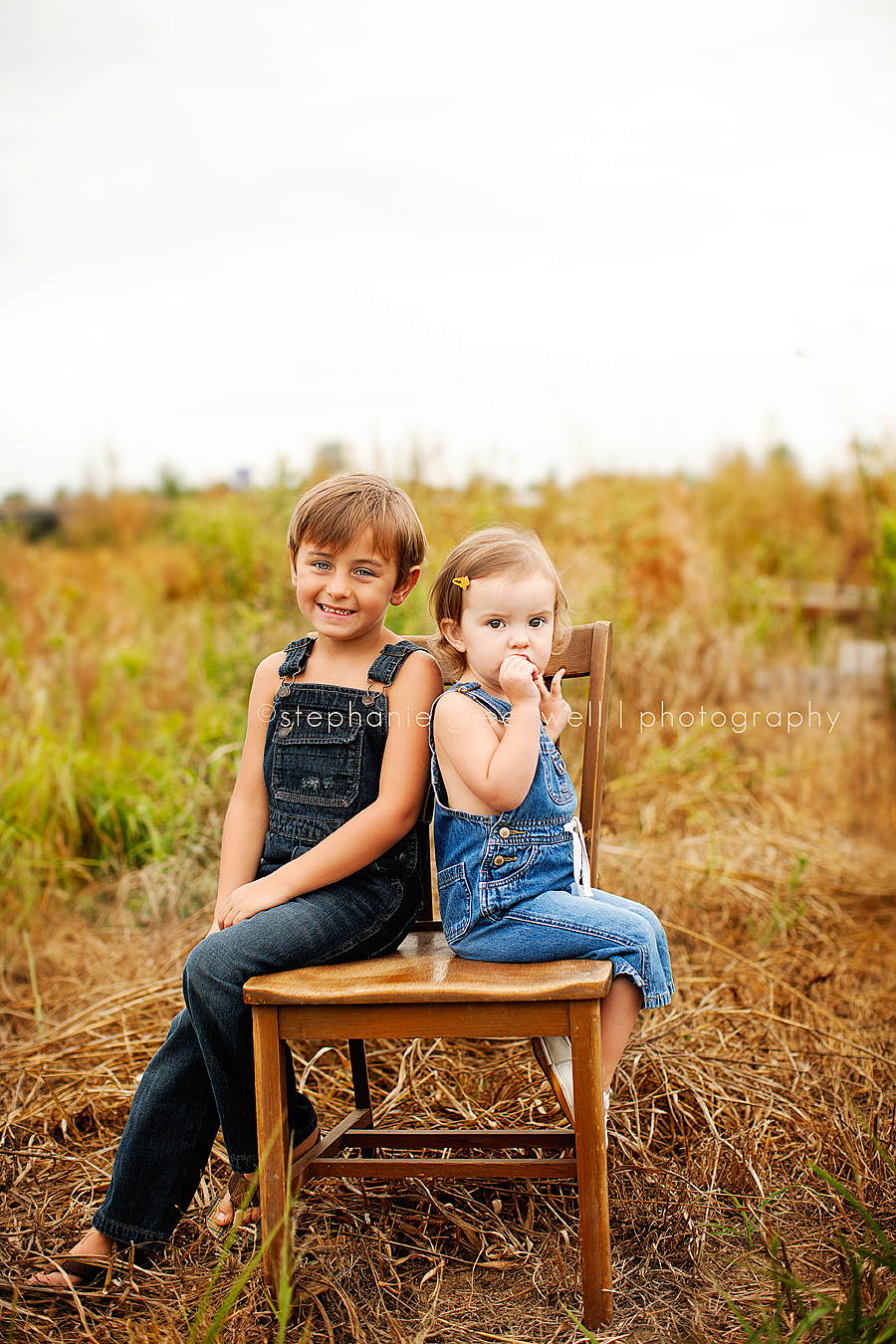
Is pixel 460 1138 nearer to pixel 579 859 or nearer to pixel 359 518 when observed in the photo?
pixel 579 859

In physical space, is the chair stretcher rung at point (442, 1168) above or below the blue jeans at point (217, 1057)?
below

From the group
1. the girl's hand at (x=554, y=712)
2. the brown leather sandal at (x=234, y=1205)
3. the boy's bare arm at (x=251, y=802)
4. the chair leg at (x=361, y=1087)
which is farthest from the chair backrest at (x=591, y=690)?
the brown leather sandal at (x=234, y=1205)

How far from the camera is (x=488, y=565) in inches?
64.2

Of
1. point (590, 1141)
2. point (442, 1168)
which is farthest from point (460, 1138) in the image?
point (590, 1141)

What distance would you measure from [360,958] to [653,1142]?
0.79 metres

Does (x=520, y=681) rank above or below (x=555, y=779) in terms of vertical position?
above

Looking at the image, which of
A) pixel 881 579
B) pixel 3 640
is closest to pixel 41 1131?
pixel 3 640

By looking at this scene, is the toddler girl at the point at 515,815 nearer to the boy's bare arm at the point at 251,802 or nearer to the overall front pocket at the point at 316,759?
the overall front pocket at the point at 316,759

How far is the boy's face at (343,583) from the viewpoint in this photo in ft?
5.52

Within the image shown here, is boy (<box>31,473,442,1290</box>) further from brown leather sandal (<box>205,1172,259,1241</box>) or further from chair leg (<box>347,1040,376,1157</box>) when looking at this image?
chair leg (<box>347,1040,376,1157</box>)

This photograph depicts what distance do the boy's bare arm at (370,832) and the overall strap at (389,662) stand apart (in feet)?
0.14

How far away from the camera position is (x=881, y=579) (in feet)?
12.0

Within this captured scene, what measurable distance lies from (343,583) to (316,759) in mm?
299

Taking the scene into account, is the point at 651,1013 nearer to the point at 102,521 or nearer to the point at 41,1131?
the point at 41,1131
